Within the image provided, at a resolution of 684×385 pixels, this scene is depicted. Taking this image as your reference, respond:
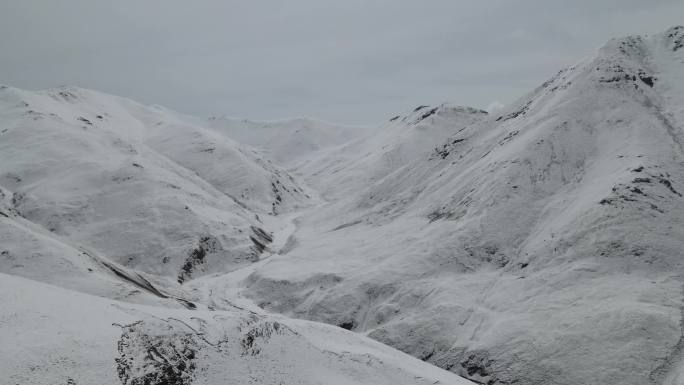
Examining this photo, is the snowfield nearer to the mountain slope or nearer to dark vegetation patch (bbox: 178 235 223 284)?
the mountain slope

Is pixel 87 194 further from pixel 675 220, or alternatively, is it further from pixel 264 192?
pixel 675 220

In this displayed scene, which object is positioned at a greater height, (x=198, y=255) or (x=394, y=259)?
(x=394, y=259)

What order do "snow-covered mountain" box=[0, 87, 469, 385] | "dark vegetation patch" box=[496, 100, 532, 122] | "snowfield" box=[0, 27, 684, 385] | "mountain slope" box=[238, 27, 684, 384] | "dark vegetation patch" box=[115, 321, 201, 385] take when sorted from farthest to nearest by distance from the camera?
1. "dark vegetation patch" box=[496, 100, 532, 122]
2. "mountain slope" box=[238, 27, 684, 384]
3. "snowfield" box=[0, 27, 684, 385]
4. "snow-covered mountain" box=[0, 87, 469, 385]
5. "dark vegetation patch" box=[115, 321, 201, 385]

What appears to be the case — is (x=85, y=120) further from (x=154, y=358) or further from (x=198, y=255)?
(x=154, y=358)

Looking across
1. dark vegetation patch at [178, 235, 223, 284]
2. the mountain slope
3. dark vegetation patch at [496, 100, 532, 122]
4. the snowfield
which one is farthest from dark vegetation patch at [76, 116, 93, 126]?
dark vegetation patch at [496, 100, 532, 122]

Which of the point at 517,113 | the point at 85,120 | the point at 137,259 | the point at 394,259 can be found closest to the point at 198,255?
the point at 137,259

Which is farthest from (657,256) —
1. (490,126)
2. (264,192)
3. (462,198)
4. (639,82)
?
(264,192)

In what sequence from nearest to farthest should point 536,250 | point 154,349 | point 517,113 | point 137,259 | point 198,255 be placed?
point 154,349, point 536,250, point 137,259, point 198,255, point 517,113

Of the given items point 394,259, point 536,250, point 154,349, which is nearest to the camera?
point 154,349
